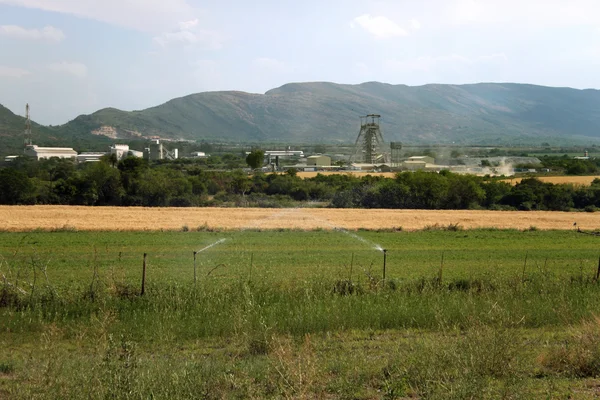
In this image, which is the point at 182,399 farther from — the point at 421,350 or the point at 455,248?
the point at 455,248

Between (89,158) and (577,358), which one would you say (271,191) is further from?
(89,158)

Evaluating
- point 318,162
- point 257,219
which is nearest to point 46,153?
point 318,162

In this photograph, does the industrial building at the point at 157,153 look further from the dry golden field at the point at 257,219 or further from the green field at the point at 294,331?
the green field at the point at 294,331

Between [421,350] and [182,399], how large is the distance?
4173 millimetres

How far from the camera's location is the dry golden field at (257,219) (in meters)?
37.5

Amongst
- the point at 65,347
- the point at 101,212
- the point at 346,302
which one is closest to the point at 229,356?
the point at 65,347

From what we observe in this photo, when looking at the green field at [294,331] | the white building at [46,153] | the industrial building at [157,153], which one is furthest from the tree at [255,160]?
the green field at [294,331]

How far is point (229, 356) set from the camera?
10805 mm

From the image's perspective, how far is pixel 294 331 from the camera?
12398 millimetres

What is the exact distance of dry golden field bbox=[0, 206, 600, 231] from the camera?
123 feet

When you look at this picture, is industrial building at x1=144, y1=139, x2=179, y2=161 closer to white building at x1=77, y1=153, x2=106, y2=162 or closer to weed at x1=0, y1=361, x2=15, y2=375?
white building at x1=77, y1=153, x2=106, y2=162

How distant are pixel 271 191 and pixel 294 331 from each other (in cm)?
5281

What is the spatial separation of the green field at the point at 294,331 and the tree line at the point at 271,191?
30580mm

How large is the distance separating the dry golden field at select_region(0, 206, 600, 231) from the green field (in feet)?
43.0
